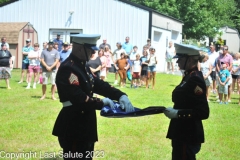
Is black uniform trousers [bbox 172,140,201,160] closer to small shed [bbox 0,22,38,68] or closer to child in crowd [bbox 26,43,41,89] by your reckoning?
child in crowd [bbox 26,43,41,89]

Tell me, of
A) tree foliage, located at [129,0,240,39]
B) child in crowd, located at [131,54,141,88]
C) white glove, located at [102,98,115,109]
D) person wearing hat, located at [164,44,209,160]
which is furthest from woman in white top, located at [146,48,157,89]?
tree foliage, located at [129,0,240,39]

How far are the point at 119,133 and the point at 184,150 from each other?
487 cm

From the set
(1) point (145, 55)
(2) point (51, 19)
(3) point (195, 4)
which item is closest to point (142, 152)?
(1) point (145, 55)

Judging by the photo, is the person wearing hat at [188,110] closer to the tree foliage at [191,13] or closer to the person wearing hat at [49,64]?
the person wearing hat at [49,64]

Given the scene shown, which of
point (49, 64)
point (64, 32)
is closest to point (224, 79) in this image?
point (49, 64)

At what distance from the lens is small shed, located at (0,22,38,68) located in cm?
3019

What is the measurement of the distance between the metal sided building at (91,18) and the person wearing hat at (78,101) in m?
25.5

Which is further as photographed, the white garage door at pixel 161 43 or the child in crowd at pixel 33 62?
the white garage door at pixel 161 43

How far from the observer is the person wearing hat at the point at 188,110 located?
5.48 metres

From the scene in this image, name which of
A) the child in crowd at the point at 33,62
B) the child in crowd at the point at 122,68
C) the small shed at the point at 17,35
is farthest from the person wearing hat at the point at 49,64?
the small shed at the point at 17,35

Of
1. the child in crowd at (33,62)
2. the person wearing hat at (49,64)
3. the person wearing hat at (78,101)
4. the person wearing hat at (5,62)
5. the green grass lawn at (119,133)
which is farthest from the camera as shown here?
the child in crowd at (33,62)

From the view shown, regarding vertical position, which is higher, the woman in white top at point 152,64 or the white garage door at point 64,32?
the white garage door at point 64,32

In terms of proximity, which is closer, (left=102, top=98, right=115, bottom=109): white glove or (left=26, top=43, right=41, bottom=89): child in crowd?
(left=102, top=98, right=115, bottom=109): white glove

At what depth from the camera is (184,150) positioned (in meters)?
5.54
